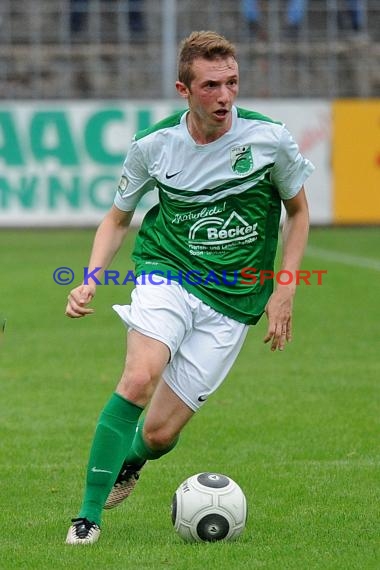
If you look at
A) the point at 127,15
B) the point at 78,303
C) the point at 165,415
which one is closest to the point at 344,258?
the point at 127,15

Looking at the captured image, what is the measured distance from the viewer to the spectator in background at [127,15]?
24.6m

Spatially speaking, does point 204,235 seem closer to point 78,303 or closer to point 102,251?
point 102,251

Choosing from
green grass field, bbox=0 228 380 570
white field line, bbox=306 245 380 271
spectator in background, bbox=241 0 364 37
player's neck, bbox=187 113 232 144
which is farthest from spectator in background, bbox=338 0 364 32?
player's neck, bbox=187 113 232 144

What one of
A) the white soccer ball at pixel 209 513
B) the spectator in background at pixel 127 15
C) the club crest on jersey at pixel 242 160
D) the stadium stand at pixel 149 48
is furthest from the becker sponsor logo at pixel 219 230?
the spectator in background at pixel 127 15

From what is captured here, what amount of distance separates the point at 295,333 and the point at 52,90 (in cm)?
1404

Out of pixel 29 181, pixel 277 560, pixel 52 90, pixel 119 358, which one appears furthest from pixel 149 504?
pixel 52 90

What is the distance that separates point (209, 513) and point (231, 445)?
7.23 feet

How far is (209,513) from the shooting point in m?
5.14

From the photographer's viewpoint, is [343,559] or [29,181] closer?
[343,559]

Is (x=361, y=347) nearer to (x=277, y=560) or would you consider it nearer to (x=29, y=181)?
(x=277, y=560)

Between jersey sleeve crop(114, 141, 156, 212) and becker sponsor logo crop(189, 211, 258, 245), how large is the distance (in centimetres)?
33

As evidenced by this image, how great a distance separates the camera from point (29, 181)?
76.8 feet

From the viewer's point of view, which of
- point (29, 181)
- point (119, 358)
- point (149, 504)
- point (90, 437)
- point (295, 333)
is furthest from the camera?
point (29, 181)

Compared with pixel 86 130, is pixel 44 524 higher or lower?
higher
